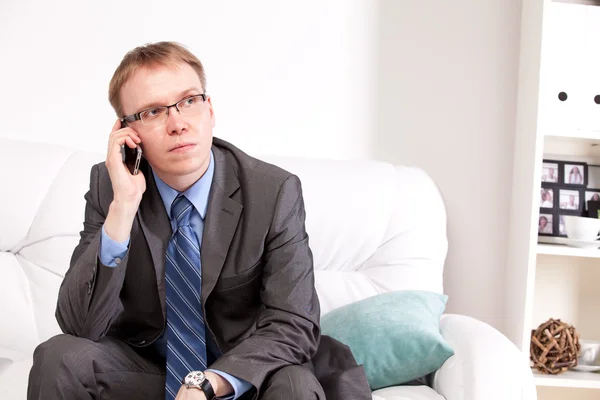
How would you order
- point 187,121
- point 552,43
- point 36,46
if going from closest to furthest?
point 187,121, point 552,43, point 36,46

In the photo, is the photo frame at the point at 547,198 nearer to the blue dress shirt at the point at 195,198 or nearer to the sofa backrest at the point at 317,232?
the sofa backrest at the point at 317,232

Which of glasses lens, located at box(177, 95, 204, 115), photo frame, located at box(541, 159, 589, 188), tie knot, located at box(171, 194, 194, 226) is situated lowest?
tie knot, located at box(171, 194, 194, 226)

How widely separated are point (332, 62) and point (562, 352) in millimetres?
1272

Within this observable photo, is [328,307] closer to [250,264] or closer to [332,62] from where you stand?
[250,264]

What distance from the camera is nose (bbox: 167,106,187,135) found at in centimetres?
148

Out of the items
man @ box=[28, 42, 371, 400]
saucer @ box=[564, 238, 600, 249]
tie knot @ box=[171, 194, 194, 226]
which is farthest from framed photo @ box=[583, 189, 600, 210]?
tie knot @ box=[171, 194, 194, 226]

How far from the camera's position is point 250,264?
1.51 m

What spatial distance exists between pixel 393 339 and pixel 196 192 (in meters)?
0.60

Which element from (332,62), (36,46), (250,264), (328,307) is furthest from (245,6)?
(250,264)

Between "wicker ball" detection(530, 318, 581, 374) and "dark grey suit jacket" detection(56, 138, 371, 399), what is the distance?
97cm

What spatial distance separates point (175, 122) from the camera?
4.87 ft

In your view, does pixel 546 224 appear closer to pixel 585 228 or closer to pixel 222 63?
pixel 585 228

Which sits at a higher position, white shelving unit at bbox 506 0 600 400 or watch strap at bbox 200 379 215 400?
white shelving unit at bbox 506 0 600 400

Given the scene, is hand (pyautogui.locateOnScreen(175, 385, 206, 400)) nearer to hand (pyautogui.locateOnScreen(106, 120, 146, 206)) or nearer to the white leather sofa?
hand (pyautogui.locateOnScreen(106, 120, 146, 206))
